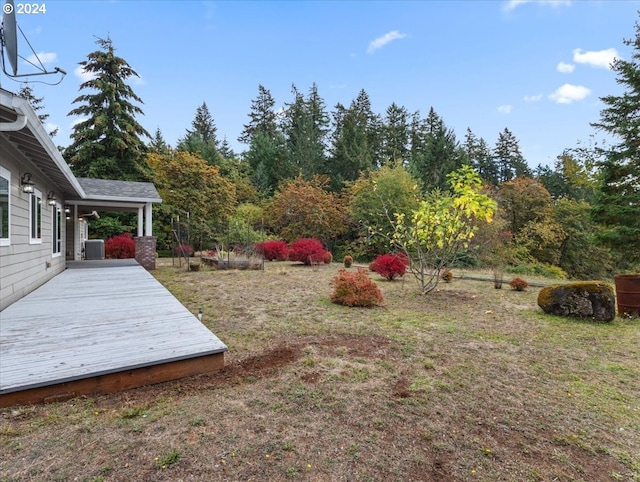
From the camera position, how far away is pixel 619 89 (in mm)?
10422

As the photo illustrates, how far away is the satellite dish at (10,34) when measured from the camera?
3935 mm

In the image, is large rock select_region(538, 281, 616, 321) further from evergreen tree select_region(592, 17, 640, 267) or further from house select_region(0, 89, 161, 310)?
house select_region(0, 89, 161, 310)

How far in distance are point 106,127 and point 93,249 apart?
352 inches

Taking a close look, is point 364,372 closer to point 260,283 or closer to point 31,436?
point 31,436

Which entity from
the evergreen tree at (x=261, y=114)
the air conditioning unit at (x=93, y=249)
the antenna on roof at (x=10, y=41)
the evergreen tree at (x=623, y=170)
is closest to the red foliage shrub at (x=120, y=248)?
the air conditioning unit at (x=93, y=249)

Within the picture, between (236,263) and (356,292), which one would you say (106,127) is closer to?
(236,263)

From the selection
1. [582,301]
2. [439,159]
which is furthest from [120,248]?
[439,159]

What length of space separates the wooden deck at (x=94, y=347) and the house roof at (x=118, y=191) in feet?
22.6

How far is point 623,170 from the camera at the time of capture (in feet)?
31.8

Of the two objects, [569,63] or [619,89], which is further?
[569,63]

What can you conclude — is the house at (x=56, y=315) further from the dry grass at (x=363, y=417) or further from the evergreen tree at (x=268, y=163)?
the evergreen tree at (x=268, y=163)

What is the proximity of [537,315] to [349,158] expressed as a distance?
66.9ft

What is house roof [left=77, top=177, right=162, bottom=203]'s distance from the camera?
11.3m

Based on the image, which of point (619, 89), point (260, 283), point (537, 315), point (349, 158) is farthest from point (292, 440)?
point (349, 158)
